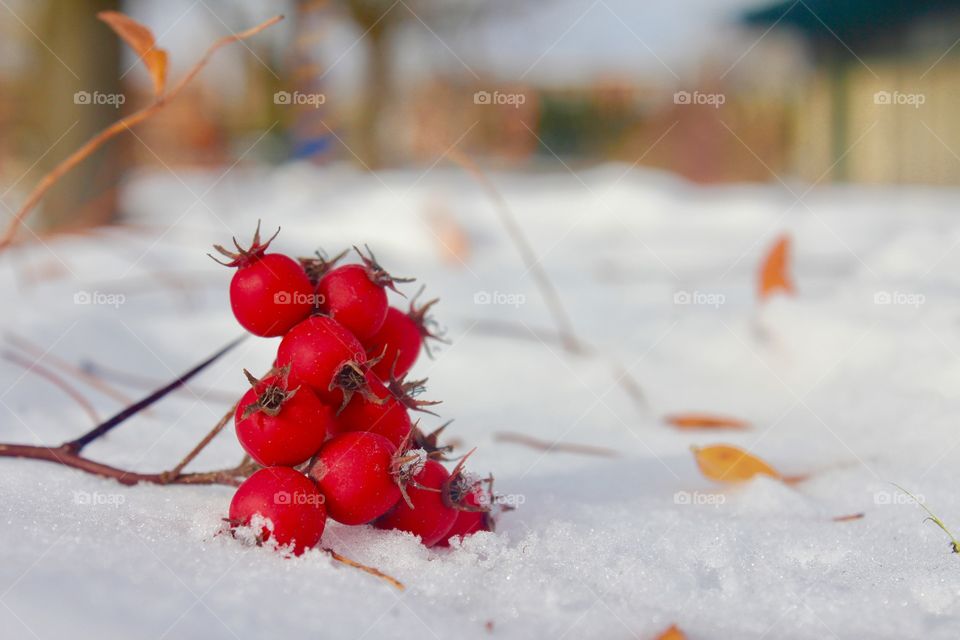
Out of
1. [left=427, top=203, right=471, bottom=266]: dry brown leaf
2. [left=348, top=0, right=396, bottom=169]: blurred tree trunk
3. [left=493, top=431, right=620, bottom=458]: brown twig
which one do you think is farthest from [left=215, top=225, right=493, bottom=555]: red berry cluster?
[left=348, top=0, right=396, bottom=169]: blurred tree trunk

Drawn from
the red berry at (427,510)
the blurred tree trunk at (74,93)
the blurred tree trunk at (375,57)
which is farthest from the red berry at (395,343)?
the blurred tree trunk at (375,57)

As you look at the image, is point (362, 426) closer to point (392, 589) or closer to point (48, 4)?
point (392, 589)

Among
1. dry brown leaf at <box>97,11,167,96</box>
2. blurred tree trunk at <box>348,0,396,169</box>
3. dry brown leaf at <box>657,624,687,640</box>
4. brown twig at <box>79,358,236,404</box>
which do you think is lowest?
brown twig at <box>79,358,236,404</box>

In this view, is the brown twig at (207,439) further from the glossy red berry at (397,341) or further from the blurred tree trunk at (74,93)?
the blurred tree trunk at (74,93)

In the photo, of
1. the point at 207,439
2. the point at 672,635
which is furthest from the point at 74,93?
the point at 672,635

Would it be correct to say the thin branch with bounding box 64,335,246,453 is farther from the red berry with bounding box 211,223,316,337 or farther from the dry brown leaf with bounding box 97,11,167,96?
the dry brown leaf with bounding box 97,11,167,96

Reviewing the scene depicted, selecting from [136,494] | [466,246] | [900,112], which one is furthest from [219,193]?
[900,112]

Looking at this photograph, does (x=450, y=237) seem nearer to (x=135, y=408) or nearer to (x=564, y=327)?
(x=564, y=327)
